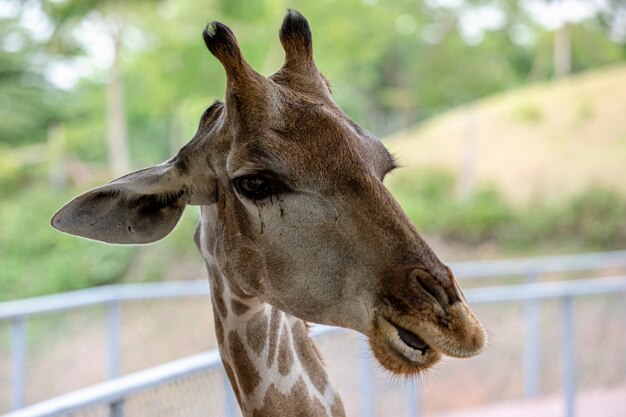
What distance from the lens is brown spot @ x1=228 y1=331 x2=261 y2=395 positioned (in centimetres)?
193

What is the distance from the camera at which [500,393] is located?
4.82m

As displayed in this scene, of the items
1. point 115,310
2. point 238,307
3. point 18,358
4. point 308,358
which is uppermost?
point 238,307

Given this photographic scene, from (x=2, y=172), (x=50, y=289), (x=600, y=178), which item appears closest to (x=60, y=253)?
(x=50, y=289)

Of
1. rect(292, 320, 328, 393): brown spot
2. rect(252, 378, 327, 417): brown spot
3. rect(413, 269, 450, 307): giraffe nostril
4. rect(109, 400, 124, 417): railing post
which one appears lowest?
rect(109, 400, 124, 417): railing post

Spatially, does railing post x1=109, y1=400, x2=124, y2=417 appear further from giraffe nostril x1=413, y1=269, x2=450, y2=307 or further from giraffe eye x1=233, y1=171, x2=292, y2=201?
giraffe nostril x1=413, y1=269, x2=450, y2=307

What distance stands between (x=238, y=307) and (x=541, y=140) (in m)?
13.9

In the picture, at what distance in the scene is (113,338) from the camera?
193 inches

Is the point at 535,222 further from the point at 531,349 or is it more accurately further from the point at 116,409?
the point at 116,409

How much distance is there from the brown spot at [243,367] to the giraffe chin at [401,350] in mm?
465

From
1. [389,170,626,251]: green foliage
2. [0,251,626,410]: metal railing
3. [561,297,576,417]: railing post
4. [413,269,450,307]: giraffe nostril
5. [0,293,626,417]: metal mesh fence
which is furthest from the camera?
[389,170,626,251]: green foliage

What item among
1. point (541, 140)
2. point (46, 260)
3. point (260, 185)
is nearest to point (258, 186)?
point (260, 185)

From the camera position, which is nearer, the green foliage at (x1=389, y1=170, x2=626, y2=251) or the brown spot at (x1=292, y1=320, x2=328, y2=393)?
the brown spot at (x1=292, y1=320, x2=328, y2=393)

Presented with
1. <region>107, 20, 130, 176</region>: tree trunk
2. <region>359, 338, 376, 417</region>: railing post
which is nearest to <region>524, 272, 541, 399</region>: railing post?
<region>359, 338, 376, 417</region>: railing post

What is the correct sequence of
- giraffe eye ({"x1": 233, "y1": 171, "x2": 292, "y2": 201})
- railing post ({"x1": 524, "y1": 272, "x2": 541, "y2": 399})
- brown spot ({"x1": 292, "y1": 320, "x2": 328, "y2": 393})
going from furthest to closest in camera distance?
railing post ({"x1": 524, "y1": 272, "x2": 541, "y2": 399})
brown spot ({"x1": 292, "y1": 320, "x2": 328, "y2": 393})
giraffe eye ({"x1": 233, "y1": 171, "x2": 292, "y2": 201})
